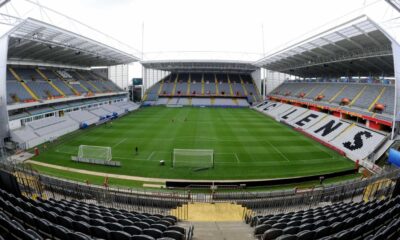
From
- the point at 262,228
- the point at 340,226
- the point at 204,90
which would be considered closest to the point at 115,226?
the point at 262,228

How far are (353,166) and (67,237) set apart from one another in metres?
23.0

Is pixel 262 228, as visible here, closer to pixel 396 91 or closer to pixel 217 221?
pixel 217 221

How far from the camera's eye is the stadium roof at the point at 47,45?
Answer: 77.8 ft

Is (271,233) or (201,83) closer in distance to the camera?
(271,233)

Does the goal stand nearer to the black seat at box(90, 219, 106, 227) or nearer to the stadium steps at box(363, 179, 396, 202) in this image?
the stadium steps at box(363, 179, 396, 202)

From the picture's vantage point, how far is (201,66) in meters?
64.9

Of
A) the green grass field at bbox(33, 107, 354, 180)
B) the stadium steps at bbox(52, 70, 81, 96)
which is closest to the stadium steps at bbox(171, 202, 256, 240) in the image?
the green grass field at bbox(33, 107, 354, 180)

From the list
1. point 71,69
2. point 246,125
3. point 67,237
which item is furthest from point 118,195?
point 71,69

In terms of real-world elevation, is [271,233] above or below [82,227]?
below

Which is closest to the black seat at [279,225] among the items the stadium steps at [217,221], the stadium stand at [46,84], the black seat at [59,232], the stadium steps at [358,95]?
the stadium steps at [217,221]

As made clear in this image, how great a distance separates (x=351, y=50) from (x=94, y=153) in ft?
116

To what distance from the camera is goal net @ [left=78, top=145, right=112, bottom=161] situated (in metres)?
21.1

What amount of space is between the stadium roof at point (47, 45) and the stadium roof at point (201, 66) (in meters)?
19.0

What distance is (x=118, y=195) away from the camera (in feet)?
38.5
